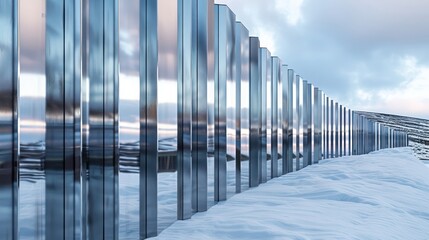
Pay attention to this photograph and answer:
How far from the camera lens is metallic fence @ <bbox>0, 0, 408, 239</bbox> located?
236 centimetres

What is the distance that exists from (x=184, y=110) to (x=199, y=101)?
0.43 meters

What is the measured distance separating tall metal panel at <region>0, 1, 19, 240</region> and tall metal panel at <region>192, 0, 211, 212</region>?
2.55m

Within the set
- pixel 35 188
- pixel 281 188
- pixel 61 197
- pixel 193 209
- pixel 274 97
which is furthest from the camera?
pixel 274 97

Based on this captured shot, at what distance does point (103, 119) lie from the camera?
3.10m

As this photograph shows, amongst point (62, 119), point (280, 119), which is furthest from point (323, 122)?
point (62, 119)

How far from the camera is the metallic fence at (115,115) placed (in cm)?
236

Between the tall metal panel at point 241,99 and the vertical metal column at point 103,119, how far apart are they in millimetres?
3372

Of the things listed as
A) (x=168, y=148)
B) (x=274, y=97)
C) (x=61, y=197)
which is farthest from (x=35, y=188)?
(x=274, y=97)

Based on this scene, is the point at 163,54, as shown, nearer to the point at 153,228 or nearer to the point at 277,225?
the point at 153,228

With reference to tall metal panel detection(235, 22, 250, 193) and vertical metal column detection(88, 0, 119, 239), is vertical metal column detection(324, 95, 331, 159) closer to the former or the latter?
tall metal panel detection(235, 22, 250, 193)

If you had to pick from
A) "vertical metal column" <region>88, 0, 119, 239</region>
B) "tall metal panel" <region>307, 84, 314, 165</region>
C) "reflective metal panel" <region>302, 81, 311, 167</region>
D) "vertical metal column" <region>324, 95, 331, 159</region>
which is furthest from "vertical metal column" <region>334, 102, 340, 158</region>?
"vertical metal column" <region>88, 0, 119, 239</region>

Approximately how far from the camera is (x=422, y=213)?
5.01m

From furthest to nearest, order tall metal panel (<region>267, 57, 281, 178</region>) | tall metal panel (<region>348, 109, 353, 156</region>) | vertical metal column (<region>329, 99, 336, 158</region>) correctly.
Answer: tall metal panel (<region>348, 109, 353, 156</region>) → vertical metal column (<region>329, 99, 336, 158</region>) → tall metal panel (<region>267, 57, 281, 178</region>)

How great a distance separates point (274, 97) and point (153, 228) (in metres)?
5.53
